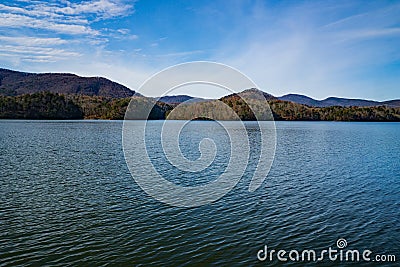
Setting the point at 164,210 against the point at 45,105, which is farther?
the point at 45,105

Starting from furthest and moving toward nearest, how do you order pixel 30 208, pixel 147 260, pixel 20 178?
pixel 20 178
pixel 30 208
pixel 147 260

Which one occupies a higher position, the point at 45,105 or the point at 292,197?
the point at 45,105

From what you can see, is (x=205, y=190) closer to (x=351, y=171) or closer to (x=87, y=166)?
(x=87, y=166)

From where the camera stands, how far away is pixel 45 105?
180 meters

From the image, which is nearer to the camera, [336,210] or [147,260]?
[147,260]

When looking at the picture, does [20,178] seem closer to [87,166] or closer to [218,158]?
[87,166]

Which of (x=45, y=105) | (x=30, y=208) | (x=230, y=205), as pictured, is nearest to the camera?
(x=30, y=208)

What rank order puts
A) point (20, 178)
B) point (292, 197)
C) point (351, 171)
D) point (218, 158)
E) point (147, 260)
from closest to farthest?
1. point (147, 260)
2. point (292, 197)
3. point (20, 178)
4. point (351, 171)
5. point (218, 158)

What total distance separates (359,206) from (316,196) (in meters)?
2.70

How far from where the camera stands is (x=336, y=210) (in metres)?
17.4

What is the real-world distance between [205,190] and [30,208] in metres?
10.5

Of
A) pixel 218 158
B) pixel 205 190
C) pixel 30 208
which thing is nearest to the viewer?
pixel 30 208

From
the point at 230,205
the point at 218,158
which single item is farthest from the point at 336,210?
the point at 218,158

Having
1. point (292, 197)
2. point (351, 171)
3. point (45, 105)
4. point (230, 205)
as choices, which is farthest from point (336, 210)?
point (45, 105)
